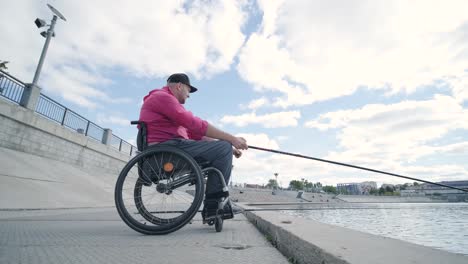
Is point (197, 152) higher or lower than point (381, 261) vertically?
higher

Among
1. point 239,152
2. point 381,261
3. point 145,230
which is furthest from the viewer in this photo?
point 239,152

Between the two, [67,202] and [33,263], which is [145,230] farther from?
[67,202]

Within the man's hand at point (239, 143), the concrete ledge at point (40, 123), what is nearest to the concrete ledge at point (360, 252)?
the man's hand at point (239, 143)

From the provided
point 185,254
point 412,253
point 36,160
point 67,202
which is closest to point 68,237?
point 185,254

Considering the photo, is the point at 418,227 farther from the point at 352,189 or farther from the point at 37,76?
the point at 352,189

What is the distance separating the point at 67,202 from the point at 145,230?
18.1 ft

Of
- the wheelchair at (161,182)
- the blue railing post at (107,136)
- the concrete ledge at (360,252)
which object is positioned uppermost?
the blue railing post at (107,136)

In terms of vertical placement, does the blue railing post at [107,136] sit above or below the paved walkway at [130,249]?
above

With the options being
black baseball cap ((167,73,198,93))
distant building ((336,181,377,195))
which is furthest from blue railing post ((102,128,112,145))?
distant building ((336,181,377,195))

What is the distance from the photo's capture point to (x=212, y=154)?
7.31 feet

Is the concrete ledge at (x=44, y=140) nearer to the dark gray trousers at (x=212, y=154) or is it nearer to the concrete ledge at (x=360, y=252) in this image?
the dark gray trousers at (x=212, y=154)

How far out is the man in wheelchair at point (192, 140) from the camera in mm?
2139

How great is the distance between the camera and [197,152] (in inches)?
85.8

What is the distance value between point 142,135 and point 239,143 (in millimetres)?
901
